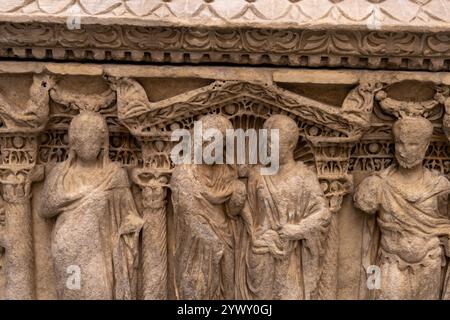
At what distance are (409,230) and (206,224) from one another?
959 millimetres

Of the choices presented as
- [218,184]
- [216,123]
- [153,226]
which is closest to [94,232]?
[153,226]

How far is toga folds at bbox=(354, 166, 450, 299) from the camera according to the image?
10.6 feet

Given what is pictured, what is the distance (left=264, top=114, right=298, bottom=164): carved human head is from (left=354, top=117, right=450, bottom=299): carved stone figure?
1.36 ft

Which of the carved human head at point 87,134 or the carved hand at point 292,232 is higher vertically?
the carved human head at point 87,134

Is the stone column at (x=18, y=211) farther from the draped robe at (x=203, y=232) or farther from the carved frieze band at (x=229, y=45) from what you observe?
the draped robe at (x=203, y=232)

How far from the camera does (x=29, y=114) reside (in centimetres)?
316

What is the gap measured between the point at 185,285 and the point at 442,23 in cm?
167

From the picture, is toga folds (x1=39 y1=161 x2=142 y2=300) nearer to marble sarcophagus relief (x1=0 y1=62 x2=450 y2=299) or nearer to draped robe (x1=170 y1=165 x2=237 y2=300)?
marble sarcophagus relief (x1=0 y1=62 x2=450 y2=299)

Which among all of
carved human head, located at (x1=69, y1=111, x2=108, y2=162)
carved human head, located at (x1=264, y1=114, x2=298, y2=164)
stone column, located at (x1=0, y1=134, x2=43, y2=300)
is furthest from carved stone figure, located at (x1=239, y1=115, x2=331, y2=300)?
stone column, located at (x1=0, y1=134, x2=43, y2=300)

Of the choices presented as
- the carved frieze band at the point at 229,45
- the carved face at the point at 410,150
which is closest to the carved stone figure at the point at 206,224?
the carved frieze band at the point at 229,45

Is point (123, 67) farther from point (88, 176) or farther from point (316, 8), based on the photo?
point (316, 8)

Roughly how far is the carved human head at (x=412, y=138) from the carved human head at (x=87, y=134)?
1.37 m

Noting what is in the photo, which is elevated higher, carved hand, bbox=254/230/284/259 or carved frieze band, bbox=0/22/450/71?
carved frieze band, bbox=0/22/450/71

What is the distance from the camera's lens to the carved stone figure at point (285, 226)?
3.17 m
